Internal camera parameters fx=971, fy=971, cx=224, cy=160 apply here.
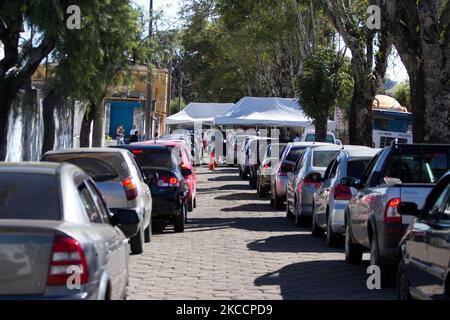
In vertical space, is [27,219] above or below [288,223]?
above

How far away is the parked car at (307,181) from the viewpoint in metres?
19.0

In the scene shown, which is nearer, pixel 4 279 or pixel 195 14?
→ pixel 4 279

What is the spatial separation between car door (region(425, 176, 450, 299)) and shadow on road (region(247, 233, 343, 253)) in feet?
23.6

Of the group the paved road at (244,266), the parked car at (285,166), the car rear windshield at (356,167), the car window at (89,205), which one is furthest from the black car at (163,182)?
the car window at (89,205)

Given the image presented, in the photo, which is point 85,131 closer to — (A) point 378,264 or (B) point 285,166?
(B) point 285,166

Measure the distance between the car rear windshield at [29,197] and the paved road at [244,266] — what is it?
3508 mm

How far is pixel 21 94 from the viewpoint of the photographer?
24281 mm

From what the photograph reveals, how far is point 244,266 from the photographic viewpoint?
1359 cm

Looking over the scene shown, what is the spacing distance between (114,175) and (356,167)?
4051mm

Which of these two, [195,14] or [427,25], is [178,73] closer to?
[195,14]

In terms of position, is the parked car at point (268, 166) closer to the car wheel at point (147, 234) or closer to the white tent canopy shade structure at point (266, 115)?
the white tent canopy shade structure at point (266, 115)
